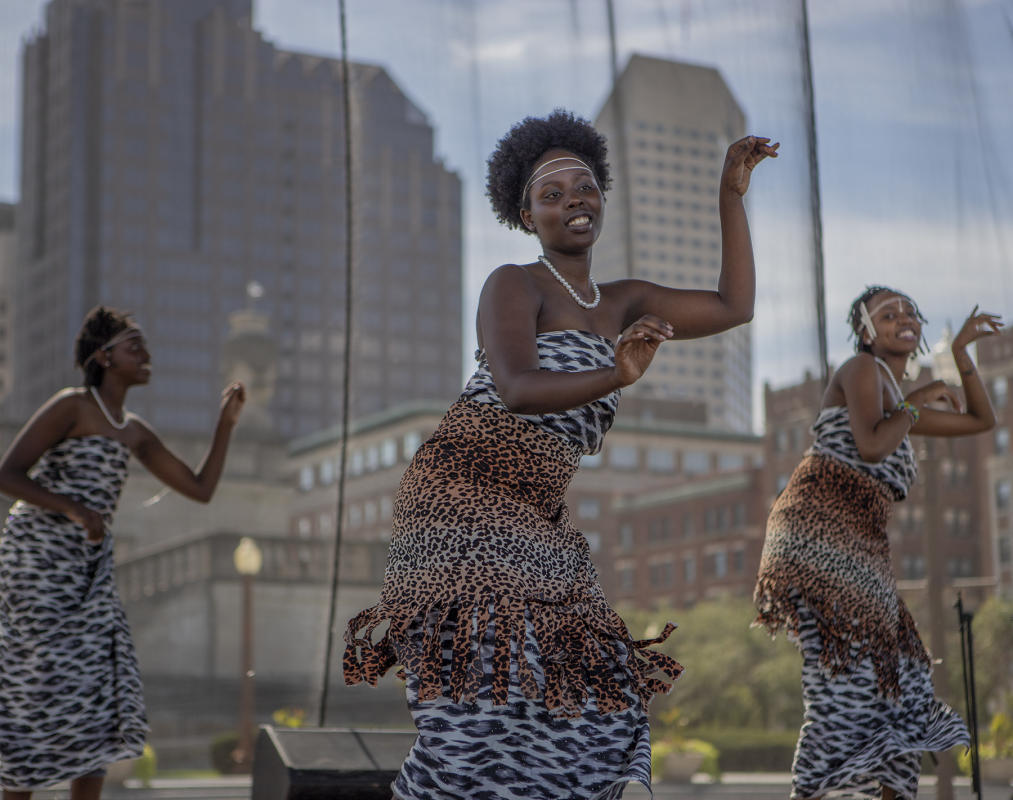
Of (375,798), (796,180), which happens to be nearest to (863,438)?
(375,798)

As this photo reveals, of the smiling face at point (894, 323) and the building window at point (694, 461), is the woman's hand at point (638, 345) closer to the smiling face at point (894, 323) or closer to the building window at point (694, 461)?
the smiling face at point (894, 323)

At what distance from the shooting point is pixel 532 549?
292 cm

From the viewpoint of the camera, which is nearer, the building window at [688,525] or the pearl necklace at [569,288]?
the pearl necklace at [569,288]

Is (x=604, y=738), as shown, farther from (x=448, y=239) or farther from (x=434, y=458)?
(x=448, y=239)

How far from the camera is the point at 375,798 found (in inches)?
181

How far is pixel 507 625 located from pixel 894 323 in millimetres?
2419

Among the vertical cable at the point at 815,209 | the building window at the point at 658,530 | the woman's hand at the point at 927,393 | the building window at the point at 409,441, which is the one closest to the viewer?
the woman's hand at the point at 927,393

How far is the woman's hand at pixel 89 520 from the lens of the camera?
474 centimetres

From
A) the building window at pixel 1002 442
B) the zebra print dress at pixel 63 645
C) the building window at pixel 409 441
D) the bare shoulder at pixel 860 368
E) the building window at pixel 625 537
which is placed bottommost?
the zebra print dress at pixel 63 645

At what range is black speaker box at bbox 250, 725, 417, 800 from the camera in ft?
14.8

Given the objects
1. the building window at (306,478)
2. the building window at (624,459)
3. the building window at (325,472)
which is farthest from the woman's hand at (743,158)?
the building window at (624,459)

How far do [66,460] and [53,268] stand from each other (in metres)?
92.6

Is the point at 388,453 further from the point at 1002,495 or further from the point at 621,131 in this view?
the point at 1002,495

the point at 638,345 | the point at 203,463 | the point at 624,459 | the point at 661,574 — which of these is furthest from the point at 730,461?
the point at 638,345
